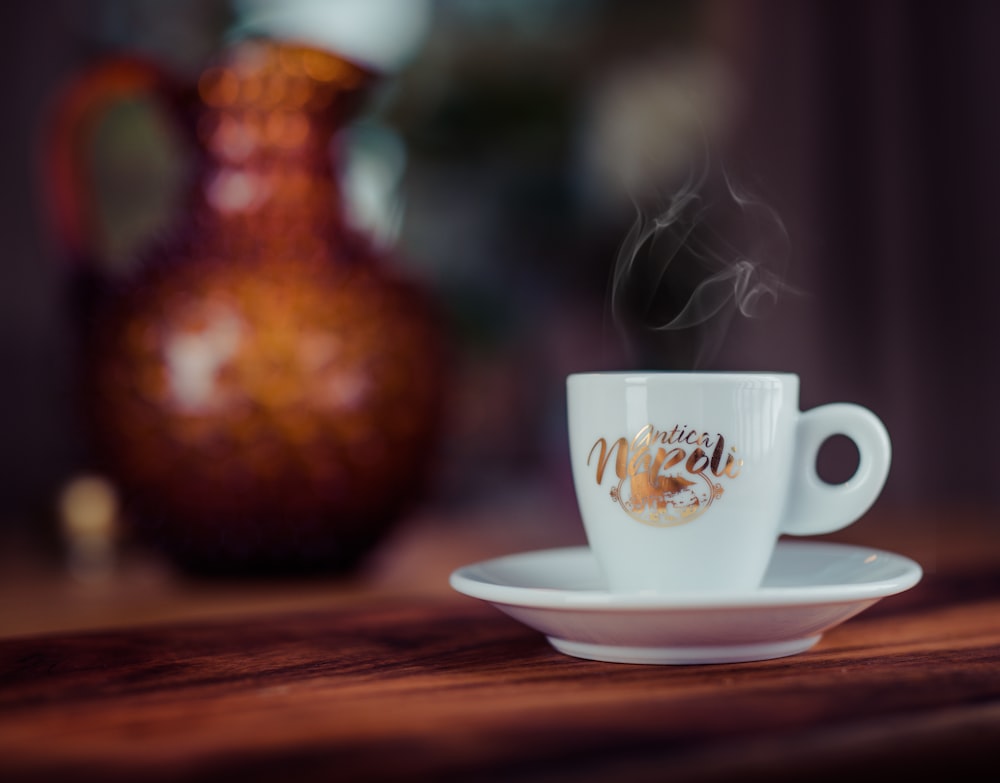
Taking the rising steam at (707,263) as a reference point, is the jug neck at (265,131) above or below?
above

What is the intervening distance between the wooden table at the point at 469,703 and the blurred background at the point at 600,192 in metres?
0.48

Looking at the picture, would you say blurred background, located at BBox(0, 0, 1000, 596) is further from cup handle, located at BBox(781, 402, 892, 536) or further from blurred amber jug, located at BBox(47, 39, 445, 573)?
cup handle, located at BBox(781, 402, 892, 536)

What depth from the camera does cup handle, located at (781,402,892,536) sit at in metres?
0.49

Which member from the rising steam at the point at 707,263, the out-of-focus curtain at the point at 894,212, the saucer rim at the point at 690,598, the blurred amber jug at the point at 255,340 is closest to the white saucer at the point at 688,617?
the saucer rim at the point at 690,598

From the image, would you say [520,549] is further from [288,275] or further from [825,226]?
[825,226]

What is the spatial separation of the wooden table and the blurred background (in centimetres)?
48

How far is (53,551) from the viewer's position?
3.76 ft

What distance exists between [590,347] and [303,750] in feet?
7.57

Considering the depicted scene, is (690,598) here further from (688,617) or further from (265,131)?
(265,131)

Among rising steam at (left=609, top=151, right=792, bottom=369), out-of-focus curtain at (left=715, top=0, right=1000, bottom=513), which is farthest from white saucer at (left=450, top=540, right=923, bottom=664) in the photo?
out-of-focus curtain at (left=715, top=0, right=1000, bottom=513)

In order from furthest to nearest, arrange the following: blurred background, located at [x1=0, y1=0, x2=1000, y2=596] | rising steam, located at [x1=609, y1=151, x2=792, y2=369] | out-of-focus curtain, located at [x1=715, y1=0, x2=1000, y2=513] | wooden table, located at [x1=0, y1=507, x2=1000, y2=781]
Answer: out-of-focus curtain, located at [x1=715, y1=0, x2=1000, y2=513]
blurred background, located at [x1=0, y1=0, x2=1000, y2=596]
rising steam, located at [x1=609, y1=151, x2=792, y2=369]
wooden table, located at [x1=0, y1=507, x2=1000, y2=781]

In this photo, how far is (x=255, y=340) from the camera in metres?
0.80

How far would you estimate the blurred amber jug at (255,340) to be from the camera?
80cm

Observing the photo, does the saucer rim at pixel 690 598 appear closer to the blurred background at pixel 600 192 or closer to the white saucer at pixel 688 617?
the white saucer at pixel 688 617
